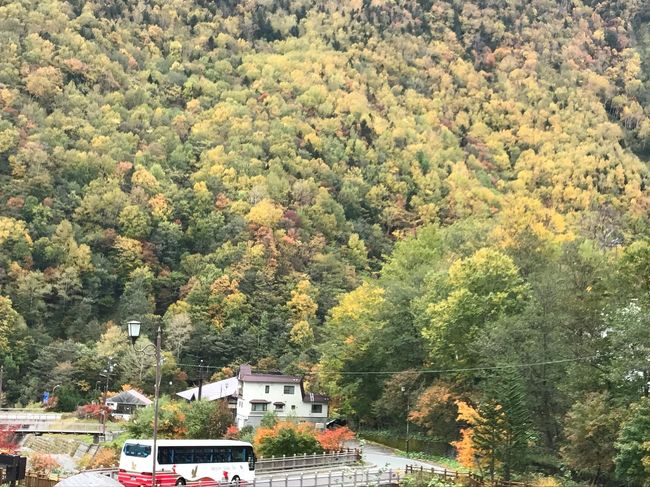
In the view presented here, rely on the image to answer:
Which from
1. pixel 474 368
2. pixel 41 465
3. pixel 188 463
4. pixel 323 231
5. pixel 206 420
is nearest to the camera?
pixel 188 463

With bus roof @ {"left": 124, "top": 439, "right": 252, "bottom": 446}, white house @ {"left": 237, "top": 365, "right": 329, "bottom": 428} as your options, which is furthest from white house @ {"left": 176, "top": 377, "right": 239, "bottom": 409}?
bus roof @ {"left": 124, "top": 439, "right": 252, "bottom": 446}

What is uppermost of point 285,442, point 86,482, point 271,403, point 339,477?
point 271,403

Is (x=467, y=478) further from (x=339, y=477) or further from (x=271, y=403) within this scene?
(x=271, y=403)

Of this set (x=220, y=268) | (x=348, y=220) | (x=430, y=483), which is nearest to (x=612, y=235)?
(x=348, y=220)

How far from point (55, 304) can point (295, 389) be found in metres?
39.3

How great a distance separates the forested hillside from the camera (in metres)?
38.7

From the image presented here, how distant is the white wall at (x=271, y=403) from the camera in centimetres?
6162

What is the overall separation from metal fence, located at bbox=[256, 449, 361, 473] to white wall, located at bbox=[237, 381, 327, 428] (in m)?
18.2

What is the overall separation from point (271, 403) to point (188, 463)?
29.3 metres

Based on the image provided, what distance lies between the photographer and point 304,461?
1607 inches

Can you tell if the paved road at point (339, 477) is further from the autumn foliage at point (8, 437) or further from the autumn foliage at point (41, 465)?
the autumn foliage at point (8, 437)

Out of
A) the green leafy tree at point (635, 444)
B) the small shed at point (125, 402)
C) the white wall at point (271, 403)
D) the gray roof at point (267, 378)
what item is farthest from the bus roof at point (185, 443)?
the small shed at point (125, 402)

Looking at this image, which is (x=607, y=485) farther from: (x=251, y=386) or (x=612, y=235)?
(x=612, y=235)

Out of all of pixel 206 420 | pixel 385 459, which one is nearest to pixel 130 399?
pixel 206 420
